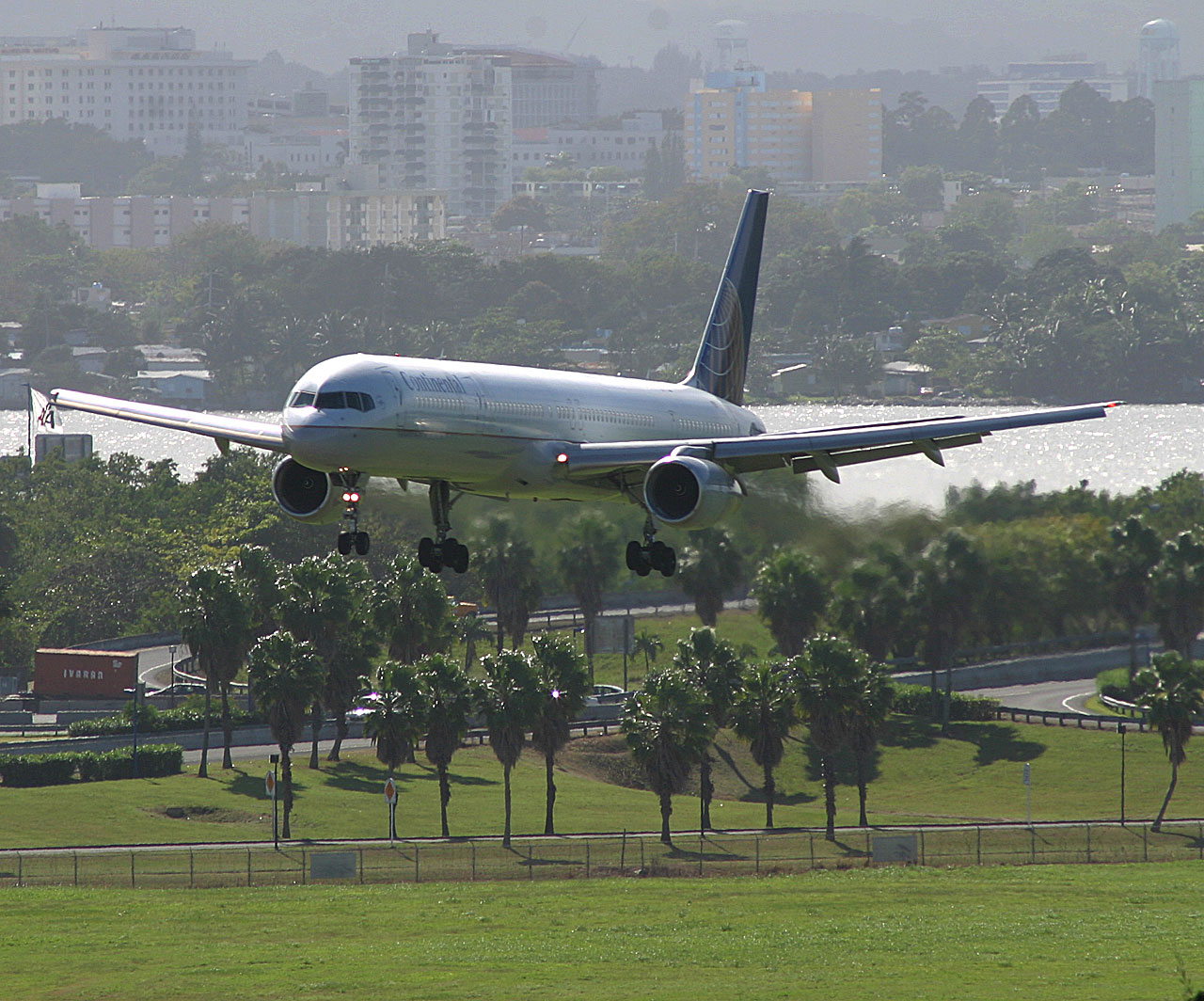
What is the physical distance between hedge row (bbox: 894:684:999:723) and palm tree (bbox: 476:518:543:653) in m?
30.3

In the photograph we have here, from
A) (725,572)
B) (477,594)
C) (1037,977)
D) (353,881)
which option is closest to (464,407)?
(1037,977)

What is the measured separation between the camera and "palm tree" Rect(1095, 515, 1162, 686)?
558ft

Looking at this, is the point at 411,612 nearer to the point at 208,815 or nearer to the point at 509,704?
the point at 509,704

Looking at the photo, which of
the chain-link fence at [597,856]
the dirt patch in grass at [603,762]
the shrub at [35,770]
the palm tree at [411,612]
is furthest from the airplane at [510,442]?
the palm tree at [411,612]

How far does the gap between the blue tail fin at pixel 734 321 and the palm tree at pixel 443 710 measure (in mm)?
47331

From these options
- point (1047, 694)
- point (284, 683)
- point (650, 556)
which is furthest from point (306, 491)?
point (1047, 694)

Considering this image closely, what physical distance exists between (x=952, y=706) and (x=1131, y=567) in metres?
22.7

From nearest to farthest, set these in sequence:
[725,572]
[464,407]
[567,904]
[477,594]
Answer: [464,407], [567,904], [725,572], [477,594]

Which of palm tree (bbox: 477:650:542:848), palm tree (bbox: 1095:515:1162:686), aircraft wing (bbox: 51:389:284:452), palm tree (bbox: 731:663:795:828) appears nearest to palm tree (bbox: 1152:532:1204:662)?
palm tree (bbox: 1095:515:1162:686)

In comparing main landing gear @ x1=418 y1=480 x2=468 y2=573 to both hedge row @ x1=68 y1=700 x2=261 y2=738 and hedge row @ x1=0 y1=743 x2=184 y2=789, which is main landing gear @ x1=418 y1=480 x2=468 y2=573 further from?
hedge row @ x1=68 y1=700 x2=261 y2=738

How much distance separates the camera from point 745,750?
153000mm

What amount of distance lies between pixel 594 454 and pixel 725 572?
98171 millimetres

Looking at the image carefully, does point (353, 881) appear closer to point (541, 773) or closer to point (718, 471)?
point (541, 773)

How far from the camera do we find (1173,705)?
137 meters
